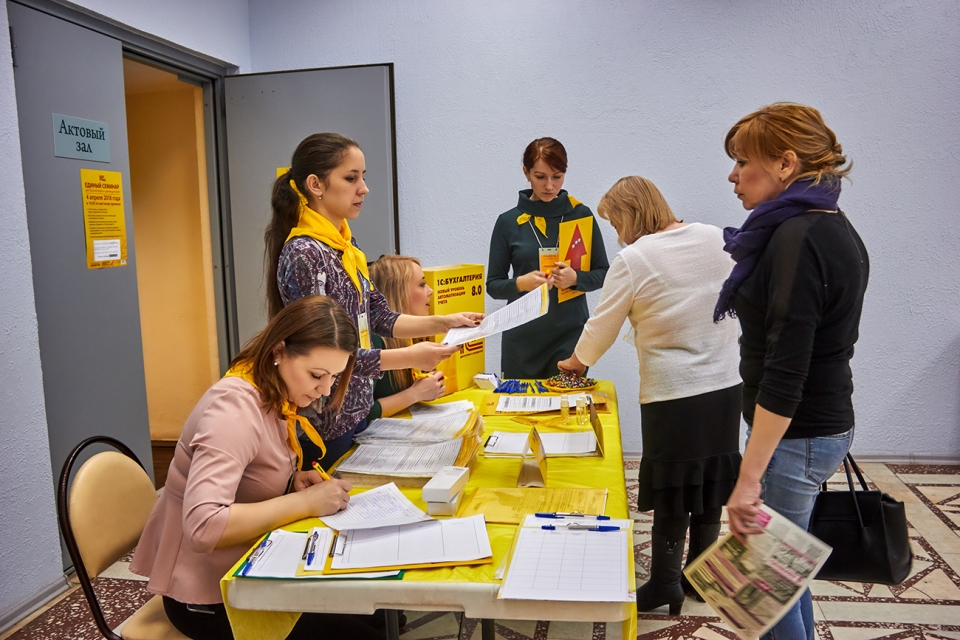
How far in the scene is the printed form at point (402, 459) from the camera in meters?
1.79

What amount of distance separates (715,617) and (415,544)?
149 centimetres

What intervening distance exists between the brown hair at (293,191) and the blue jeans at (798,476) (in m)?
1.34

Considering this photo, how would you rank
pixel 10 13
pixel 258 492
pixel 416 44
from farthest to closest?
pixel 416 44 → pixel 10 13 → pixel 258 492

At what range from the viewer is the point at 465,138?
4176 millimetres

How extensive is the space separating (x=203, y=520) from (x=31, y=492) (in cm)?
168

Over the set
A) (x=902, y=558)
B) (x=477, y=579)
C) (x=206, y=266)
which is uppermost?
(x=206, y=266)

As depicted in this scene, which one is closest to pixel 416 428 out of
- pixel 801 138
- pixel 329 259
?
pixel 329 259

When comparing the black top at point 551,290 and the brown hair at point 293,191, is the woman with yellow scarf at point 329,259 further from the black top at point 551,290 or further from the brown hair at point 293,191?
the black top at point 551,290

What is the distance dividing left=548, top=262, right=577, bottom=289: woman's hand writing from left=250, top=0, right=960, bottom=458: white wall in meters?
1.15

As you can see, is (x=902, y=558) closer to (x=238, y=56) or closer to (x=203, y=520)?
(x=203, y=520)

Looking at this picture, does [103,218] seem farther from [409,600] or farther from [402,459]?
[409,600]

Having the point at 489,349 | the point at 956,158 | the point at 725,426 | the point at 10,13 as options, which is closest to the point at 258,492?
the point at 725,426

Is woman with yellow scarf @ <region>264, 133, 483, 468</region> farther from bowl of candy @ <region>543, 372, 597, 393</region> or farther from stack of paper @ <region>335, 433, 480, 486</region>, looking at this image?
bowl of candy @ <region>543, 372, 597, 393</region>

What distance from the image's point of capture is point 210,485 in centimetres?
139
